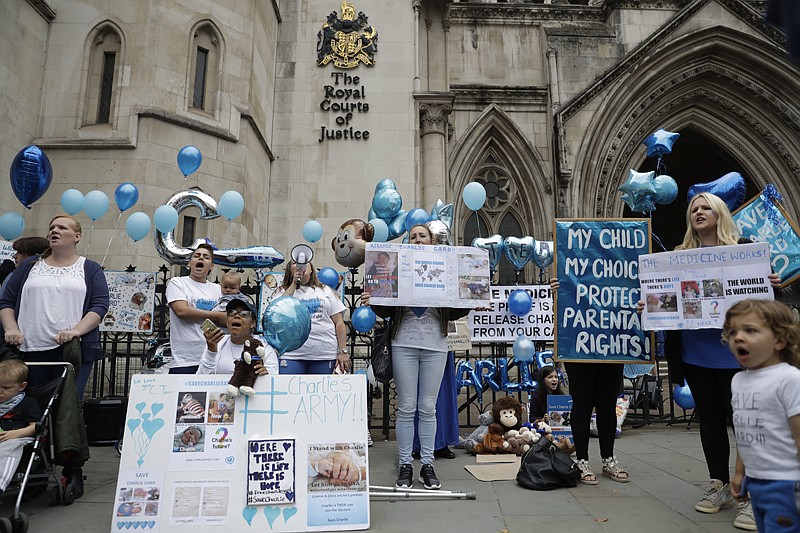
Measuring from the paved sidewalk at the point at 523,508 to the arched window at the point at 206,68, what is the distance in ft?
28.3

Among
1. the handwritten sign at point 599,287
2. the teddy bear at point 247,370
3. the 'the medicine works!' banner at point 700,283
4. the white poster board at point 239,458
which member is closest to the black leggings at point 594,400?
the handwritten sign at point 599,287

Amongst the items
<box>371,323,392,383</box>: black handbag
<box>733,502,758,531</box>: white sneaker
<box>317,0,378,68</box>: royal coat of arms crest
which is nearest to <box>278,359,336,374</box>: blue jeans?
<box>371,323,392,383</box>: black handbag

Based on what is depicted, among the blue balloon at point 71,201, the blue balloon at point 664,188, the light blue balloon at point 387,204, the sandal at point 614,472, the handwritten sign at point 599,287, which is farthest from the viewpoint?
the blue balloon at point 71,201

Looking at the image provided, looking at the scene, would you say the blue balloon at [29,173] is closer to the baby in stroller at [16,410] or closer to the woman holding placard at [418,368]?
the baby in stroller at [16,410]

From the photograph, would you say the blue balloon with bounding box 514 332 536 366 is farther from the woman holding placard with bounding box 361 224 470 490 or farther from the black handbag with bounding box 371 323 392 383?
the black handbag with bounding box 371 323 392 383

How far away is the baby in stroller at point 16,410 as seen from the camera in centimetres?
337

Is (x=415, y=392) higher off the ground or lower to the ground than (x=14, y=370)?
lower

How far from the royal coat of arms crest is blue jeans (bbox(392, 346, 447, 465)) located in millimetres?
11362

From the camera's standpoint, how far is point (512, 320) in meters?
7.34

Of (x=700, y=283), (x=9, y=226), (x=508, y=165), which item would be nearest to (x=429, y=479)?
(x=700, y=283)

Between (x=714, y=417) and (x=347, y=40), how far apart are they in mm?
12950

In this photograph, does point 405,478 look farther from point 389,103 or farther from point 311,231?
point 389,103

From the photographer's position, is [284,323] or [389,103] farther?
[389,103]

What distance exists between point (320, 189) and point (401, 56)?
13.8ft
